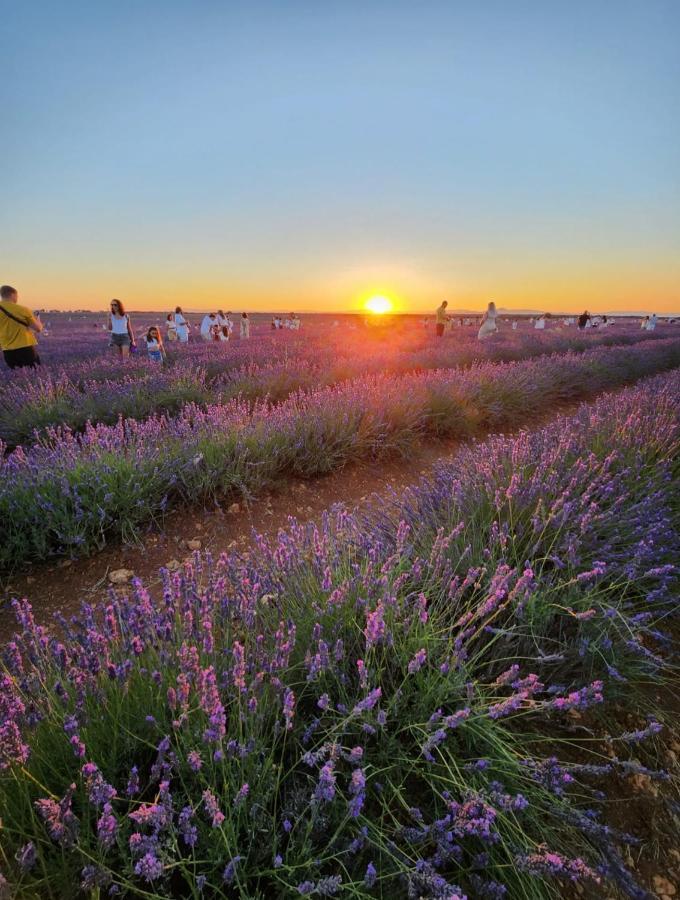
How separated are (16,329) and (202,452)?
5.50 metres

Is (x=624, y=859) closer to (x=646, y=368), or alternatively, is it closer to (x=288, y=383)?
(x=288, y=383)

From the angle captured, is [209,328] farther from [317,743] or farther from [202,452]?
[317,743]

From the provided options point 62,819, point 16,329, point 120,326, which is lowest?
point 62,819

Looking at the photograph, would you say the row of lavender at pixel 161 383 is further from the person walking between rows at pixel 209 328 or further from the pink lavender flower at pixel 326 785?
the person walking between rows at pixel 209 328

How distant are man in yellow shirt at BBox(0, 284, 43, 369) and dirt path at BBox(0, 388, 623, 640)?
18.0 feet

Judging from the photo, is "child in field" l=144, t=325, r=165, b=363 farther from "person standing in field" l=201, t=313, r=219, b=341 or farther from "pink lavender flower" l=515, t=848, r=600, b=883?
"pink lavender flower" l=515, t=848, r=600, b=883

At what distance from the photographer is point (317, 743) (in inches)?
46.8

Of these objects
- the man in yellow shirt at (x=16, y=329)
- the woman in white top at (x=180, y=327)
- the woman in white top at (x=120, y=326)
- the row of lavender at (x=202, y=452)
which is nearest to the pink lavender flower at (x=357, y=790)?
the row of lavender at (x=202, y=452)

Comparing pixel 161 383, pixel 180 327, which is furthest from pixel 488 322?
pixel 161 383

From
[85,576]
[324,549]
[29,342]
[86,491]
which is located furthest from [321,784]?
[29,342]

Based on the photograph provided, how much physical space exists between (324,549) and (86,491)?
2.11 meters

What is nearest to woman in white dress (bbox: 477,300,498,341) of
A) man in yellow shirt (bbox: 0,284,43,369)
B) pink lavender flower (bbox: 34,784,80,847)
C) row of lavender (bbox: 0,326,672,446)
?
row of lavender (bbox: 0,326,672,446)

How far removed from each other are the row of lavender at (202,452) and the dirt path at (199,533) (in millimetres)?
118

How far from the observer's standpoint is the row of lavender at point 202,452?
2834 mm
